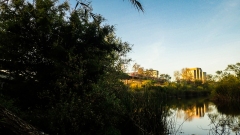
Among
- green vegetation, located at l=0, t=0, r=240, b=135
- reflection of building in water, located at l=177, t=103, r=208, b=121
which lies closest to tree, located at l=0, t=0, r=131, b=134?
green vegetation, located at l=0, t=0, r=240, b=135

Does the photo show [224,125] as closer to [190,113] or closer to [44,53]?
[44,53]

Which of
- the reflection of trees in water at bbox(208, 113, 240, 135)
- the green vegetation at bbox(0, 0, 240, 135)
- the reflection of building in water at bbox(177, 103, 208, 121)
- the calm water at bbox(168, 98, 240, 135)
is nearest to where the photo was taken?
the reflection of trees in water at bbox(208, 113, 240, 135)

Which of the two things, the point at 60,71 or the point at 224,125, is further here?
the point at 60,71

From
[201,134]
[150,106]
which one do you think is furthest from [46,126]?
[201,134]

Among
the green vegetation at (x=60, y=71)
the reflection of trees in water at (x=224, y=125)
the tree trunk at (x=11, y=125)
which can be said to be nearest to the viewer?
the tree trunk at (x=11, y=125)

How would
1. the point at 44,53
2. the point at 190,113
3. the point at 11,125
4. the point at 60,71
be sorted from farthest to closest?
the point at 190,113 → the point at 44,53 → the point at 60,71 → the point at 11,125

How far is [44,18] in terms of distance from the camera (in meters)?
8.99

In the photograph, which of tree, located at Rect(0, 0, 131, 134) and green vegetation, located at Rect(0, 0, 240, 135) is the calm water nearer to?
green vegetation, located at Rect(0, 0, 240, 135)

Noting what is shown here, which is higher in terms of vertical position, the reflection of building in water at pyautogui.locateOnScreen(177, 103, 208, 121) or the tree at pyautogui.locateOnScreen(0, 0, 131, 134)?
the tree at pyautogui.locateOnScreen(0, 0, 131, 134)

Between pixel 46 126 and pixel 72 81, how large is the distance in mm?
2026

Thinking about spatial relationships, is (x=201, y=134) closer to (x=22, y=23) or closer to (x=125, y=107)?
(x=125, y=107)

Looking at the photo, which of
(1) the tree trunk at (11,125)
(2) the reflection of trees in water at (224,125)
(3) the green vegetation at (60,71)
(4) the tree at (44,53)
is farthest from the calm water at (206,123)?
(1) the tree trunk at (11,125)

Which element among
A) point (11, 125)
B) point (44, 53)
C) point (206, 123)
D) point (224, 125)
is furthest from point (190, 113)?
point (11, 125)

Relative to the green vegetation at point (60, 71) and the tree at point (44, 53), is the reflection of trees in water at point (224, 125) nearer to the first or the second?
the green vegetation at point (60, 71)
